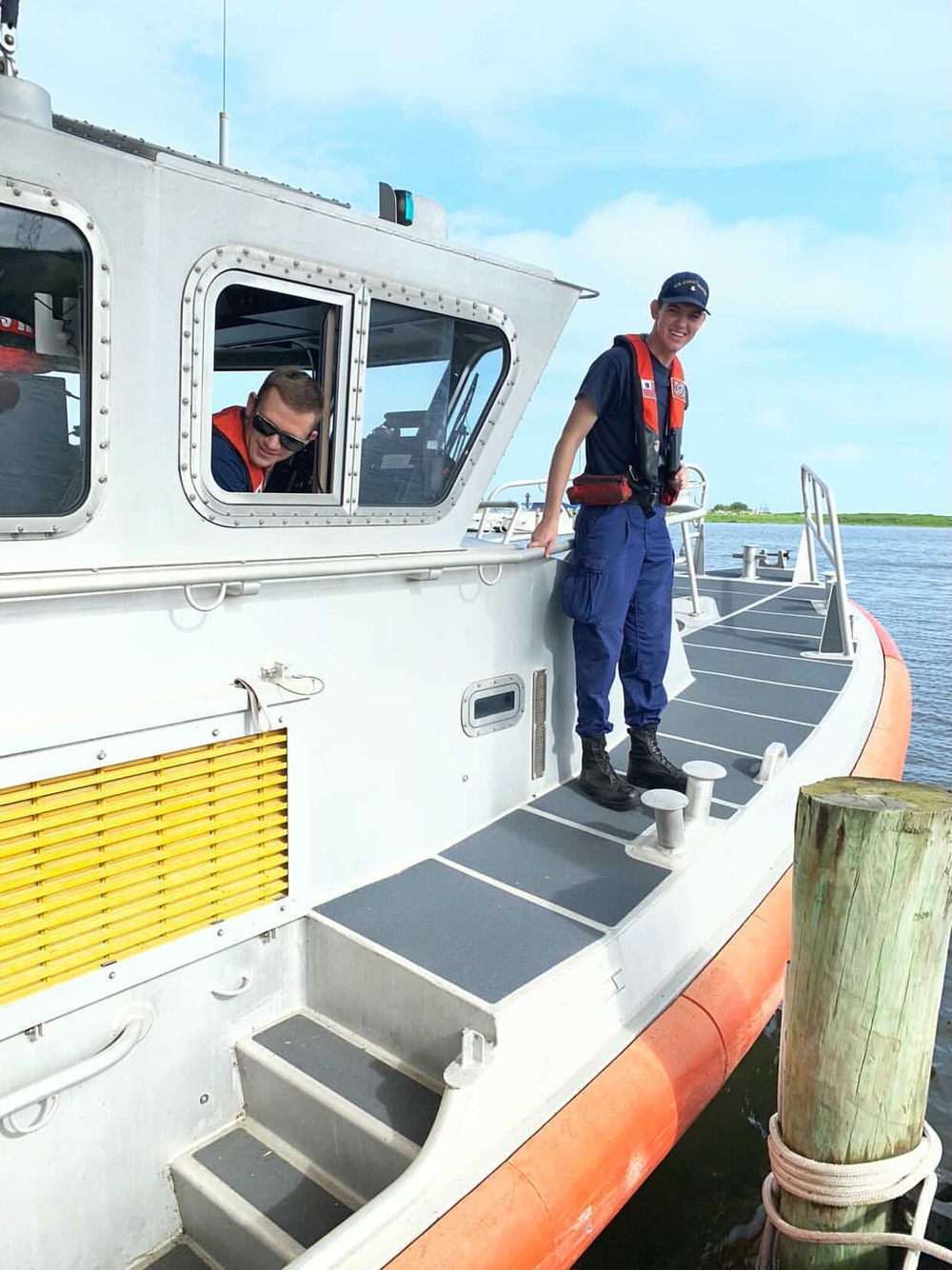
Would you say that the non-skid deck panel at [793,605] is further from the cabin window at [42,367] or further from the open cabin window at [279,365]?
the cabin window at [42,367]

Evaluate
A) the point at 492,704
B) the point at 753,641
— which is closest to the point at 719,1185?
the point at 492,704

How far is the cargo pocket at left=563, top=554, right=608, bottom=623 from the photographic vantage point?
354cm

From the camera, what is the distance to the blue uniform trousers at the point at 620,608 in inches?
141

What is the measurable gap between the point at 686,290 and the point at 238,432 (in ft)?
5.82

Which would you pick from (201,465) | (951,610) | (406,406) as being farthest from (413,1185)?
(951,610)

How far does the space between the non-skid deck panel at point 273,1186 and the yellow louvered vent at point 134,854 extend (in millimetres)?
646

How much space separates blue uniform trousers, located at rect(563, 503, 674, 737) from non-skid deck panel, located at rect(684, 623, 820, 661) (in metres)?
2.94

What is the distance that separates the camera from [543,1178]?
231 cm

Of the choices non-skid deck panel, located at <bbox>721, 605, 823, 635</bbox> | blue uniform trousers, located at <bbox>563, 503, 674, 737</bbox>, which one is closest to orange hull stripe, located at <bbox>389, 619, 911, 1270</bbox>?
blue uniform trousers, located at <bbox>563, 503, 674, 737</bbox>

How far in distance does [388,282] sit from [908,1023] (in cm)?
242

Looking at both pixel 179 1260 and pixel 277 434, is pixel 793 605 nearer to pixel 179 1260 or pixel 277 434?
pixel 277 434

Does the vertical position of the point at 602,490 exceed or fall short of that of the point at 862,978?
it exceeds it

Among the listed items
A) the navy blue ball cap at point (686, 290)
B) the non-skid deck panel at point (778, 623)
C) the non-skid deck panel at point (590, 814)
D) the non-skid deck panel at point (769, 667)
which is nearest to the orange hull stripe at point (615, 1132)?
the non-skid deck panel at point (590, 814)

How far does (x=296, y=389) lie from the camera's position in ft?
8.85
